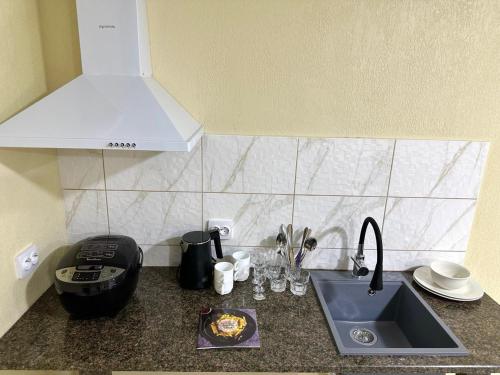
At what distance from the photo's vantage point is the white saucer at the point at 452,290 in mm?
1462

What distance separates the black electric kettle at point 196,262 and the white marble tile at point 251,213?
136 mm

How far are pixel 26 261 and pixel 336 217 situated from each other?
121 centimetres

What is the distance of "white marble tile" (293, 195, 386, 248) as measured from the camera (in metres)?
1.57

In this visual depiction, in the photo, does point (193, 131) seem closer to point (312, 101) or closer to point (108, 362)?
point (312, 101)

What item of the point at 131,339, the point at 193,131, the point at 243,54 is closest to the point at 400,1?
the point at 243,54

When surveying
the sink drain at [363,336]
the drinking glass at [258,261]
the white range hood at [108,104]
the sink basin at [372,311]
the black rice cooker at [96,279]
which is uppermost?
the white range hood at [108,104]

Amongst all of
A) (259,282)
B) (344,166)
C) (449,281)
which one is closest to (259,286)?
(259,282)

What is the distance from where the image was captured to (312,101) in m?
1.47

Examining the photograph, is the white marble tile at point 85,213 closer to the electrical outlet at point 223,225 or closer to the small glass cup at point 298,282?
the electrical outlet at point 223,225

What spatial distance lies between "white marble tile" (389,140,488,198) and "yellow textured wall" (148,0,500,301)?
1.8 inches

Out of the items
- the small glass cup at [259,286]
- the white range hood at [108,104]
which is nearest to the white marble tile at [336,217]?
the small glass cup at [259,286]

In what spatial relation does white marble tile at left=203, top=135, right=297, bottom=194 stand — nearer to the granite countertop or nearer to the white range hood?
the white range hood

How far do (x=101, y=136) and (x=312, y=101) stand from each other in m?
0.82

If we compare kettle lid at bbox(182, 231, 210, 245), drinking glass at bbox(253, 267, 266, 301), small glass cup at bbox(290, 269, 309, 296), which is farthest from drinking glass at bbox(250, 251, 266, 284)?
kettle lid at bbox(182, 231, 210, 245)
